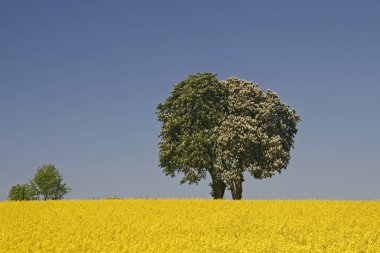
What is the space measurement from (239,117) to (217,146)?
11.9 feet

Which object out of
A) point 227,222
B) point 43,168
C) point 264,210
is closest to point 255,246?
point 227,222

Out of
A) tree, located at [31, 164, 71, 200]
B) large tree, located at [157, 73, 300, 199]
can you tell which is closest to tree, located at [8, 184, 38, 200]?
tree, located at [31, 164, 71, 200]

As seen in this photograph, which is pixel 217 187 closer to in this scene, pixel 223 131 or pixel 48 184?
pixel 223 131

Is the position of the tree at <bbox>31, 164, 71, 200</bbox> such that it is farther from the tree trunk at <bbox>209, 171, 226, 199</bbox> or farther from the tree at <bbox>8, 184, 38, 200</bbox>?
the tree trunk at <bbox>209, 171, 226, 199</bbox>

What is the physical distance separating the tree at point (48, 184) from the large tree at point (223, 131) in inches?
1318

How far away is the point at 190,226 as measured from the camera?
25.0m

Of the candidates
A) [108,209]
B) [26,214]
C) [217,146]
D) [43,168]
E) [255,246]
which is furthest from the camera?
[43,168]

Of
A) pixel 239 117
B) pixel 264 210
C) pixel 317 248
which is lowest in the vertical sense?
pixel 317 248

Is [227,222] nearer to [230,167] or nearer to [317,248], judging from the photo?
[317,248]

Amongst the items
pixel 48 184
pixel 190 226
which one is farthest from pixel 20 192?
pixel 190 226

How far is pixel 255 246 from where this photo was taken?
55.3 feet

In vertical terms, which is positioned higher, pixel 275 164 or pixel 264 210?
pixel 275 164

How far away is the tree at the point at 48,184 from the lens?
84.0 m

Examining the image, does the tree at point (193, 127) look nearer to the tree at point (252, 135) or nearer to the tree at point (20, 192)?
the tree at point (252, 135)
